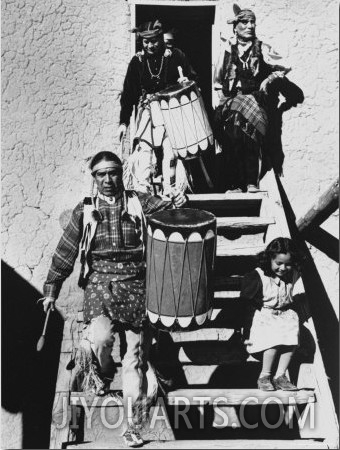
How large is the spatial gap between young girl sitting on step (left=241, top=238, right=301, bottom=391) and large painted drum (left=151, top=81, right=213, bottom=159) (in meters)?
1.22

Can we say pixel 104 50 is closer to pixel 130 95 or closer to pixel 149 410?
pixel 130 95

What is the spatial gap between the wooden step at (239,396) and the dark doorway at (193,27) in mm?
3022

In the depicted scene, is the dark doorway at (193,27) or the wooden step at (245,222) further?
the dark doorway at (193,27)

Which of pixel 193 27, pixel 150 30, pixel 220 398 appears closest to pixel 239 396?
pixel 220 398

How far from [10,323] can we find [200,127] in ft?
7.67

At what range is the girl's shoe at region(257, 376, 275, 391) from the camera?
5504 millimetres

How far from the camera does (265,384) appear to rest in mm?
5520

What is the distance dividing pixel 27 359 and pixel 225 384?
68.7 inches

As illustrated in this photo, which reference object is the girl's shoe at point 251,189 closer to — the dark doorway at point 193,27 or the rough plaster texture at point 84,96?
the rough plaster texture at point 84,96

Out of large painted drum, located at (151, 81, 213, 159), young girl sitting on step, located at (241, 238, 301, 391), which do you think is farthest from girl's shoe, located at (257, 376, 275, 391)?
large painted drum, located at (151, 81, 213, 159)

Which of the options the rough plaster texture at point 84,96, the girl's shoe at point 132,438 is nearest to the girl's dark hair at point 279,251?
the girl's shoe at point 132,438

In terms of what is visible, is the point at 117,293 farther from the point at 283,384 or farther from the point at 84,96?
the point at 84,96

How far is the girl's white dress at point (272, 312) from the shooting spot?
5.51 m

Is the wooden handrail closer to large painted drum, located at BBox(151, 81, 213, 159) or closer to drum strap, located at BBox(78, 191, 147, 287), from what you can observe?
large painted drum, located at BBox(151, 81, 213, 159)
